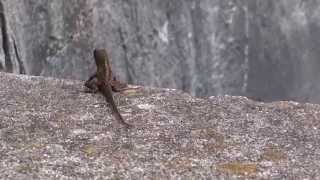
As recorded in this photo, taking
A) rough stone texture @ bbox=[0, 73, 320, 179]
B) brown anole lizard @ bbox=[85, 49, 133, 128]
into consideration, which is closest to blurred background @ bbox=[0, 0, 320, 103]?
brown anole lizard @ bbox=[85, 49, 133, 128]

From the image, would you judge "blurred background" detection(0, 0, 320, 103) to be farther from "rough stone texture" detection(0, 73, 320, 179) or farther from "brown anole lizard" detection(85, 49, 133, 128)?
"rough stone texture" detection(0, 73, 320, 179)

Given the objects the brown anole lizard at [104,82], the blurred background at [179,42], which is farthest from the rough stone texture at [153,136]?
the blurred background at [179,42]

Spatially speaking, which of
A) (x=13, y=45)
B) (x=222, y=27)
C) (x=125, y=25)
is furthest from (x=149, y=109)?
(x=222, y=27)

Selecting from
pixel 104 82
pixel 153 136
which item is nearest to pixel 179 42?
pixel 104 82

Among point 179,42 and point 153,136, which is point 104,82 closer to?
point 153,136

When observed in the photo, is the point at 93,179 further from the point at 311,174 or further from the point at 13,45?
the point at 13,45

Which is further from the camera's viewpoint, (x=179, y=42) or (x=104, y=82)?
(x=179, y=42)
